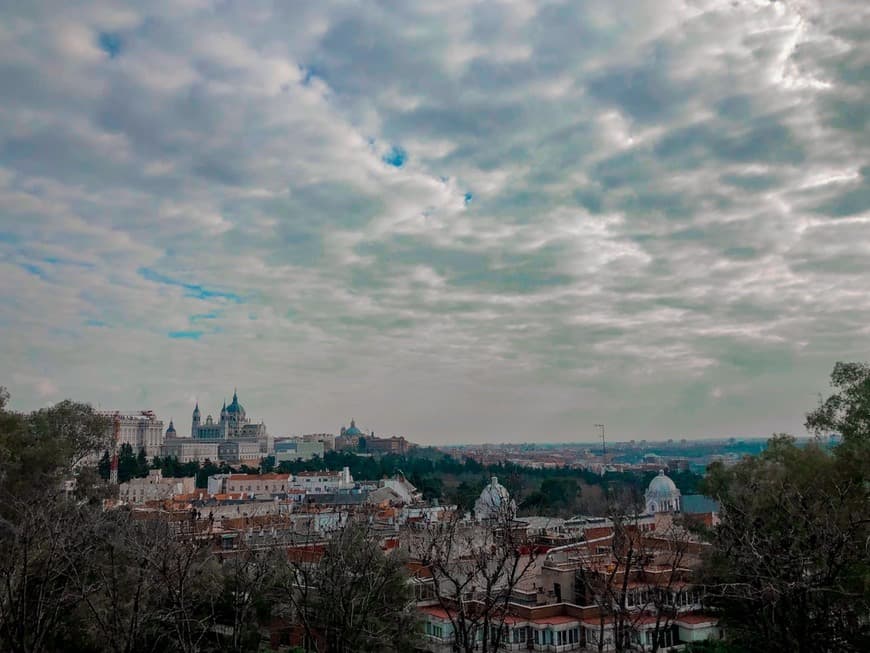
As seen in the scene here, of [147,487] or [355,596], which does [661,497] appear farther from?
[355,596]

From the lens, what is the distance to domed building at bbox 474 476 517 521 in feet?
58.7

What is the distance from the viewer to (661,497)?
70.1 meters

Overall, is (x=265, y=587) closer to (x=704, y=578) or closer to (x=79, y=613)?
(x=79, y=613)

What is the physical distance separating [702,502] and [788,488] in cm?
6972

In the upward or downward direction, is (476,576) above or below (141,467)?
below

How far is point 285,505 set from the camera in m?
69.1

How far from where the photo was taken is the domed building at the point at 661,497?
6888 centimetres

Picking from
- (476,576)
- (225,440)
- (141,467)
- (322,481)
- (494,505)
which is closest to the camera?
(476,576)

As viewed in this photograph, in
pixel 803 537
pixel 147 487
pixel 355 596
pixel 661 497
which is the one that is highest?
pixel 803 537

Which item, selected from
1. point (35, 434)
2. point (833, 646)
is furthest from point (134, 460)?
point (833, 646)

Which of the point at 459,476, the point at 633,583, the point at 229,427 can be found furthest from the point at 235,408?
the point at 633,583

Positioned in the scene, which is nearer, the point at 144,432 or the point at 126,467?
the point at 126,467

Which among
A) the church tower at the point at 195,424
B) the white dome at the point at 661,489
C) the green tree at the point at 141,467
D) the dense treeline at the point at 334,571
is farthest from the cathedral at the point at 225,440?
the dense treeline at the point at 334,571

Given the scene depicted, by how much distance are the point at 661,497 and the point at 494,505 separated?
2005 inches
